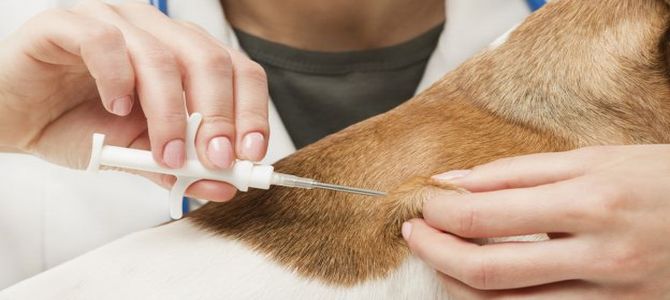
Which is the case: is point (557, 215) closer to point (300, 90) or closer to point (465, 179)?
point (465, 179)

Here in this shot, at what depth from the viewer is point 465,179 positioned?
80cm

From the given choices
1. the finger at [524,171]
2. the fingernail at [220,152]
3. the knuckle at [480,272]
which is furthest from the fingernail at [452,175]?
the fingernail at [220,152]

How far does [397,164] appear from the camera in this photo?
2.85ft

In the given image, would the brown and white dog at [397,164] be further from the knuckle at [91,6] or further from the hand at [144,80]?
the knuckle at [91,6]

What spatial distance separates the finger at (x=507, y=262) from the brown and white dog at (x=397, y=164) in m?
0.08

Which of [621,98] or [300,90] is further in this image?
[300,90]

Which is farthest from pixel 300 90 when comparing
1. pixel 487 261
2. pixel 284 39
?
pixel 487 261

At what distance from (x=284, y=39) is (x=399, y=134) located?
68 centimetres

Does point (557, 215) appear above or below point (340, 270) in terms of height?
above

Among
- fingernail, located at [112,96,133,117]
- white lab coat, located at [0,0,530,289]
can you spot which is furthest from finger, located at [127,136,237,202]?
white lab coat, located at [0,0,530,289]

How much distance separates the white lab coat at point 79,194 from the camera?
135 cm

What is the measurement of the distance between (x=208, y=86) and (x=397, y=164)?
0.77 ft

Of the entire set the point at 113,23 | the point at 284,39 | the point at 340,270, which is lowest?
the point at 340,270

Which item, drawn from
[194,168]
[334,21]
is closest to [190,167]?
[194,168]
